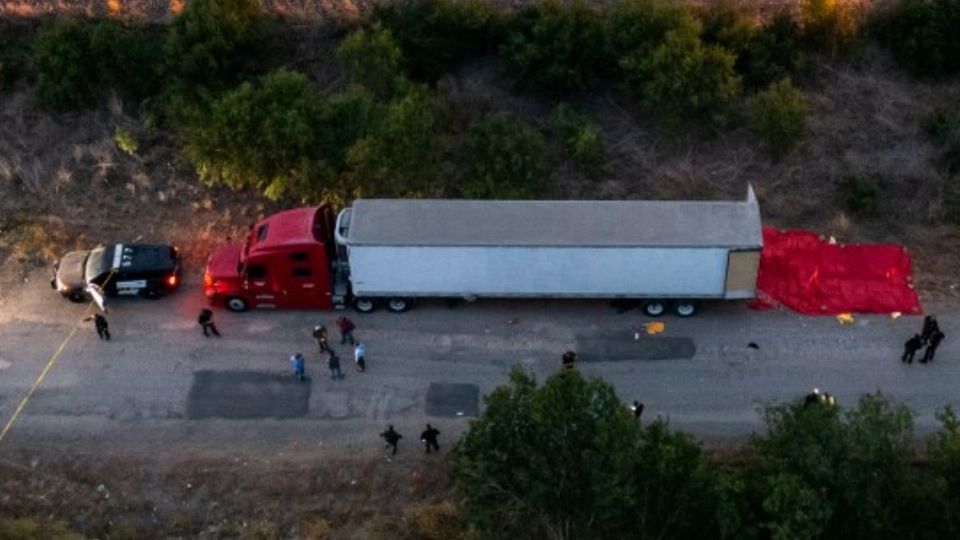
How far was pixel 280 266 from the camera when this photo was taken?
2716 centimetres

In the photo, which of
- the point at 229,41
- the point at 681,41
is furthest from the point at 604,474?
the point at 229,41

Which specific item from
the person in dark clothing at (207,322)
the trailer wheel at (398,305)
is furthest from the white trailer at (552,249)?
the person in dark clothing at (207,322)

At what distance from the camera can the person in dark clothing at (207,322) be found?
27.0 metres

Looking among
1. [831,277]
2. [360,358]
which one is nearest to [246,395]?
[360,358]

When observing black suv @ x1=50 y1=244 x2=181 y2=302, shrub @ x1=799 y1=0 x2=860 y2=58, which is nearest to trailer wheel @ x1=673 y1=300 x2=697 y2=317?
shrub @ x1=799 y1=0 x2=860 y2=58

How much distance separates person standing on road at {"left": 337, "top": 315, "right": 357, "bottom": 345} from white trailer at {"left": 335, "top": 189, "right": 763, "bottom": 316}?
0.89 meters

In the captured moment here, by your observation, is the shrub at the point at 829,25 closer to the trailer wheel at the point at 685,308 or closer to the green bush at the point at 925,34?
the green bush at the point at 925,34

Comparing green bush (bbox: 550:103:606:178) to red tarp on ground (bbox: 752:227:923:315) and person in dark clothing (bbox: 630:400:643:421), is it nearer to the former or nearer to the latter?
red tarp on ground (bbox: 752:227:923:315)

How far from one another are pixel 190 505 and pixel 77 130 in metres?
14.9

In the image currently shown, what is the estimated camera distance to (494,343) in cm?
2708

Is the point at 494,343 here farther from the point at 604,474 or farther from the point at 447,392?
the point at 604,474

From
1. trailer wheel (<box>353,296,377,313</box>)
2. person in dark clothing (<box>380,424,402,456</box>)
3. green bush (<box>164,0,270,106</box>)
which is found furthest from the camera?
green bush (<box>164,0,270,106</box>)

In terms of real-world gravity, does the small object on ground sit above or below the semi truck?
below

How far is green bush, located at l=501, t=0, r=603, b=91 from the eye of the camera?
32.6m
